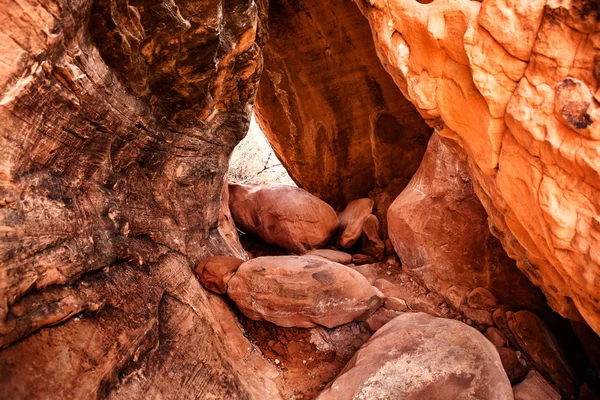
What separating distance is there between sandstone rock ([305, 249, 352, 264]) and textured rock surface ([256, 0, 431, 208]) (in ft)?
5.44

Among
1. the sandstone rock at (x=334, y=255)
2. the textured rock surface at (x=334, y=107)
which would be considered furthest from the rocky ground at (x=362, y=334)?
the textured rock surface at (x=334, y=107)

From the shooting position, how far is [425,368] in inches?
132

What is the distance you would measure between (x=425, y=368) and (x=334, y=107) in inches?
197

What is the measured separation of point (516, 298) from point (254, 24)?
4438 millimetres

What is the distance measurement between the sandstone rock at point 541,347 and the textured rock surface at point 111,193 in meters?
2.77

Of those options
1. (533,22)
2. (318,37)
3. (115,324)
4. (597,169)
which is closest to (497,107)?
(533,22)

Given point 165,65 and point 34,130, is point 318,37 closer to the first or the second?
point 165,65

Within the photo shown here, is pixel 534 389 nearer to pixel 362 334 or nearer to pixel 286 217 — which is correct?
pixel 362 334

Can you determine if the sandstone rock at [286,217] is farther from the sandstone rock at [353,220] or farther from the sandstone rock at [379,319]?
the sandstone rock at [379,319]

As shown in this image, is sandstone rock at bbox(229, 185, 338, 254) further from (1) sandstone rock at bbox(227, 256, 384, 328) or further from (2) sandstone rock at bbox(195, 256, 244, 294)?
(2) sandstone rock at bbox(195, 256, 244, 294)

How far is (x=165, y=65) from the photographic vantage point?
138 inches

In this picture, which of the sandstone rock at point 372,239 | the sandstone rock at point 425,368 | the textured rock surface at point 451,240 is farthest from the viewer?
the sandstone rock at point 372,239

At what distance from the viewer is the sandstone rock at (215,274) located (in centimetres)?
432

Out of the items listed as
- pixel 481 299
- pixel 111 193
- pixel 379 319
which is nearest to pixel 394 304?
pixel 379 319
